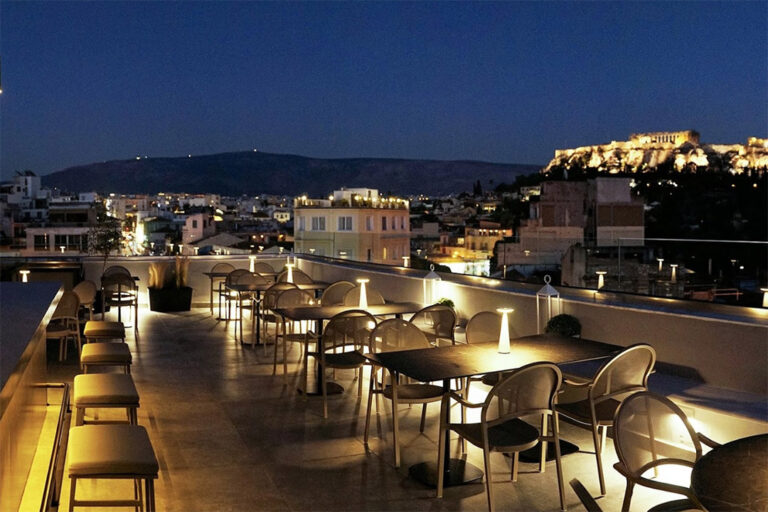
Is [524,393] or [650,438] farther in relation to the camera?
[524,393]

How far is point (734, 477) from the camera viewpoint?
2.27 metres

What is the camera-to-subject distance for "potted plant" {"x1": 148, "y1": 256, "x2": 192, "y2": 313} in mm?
10875

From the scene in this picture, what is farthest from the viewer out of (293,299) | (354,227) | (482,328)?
(354,227)

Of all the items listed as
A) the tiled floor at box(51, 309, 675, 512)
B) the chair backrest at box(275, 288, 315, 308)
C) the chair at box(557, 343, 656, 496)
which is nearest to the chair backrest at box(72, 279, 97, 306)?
the tiled floor at box(51, 309, 675, 512)

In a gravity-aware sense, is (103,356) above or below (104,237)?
below

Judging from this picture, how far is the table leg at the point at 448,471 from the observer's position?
390cm

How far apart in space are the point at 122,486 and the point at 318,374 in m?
2.49

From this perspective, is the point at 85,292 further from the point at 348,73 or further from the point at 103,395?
the point at 348,73

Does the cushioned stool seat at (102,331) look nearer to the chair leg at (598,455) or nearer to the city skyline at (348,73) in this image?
the city skyline at (348,73)

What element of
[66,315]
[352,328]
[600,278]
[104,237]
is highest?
[104,237]

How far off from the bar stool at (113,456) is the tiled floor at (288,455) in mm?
838

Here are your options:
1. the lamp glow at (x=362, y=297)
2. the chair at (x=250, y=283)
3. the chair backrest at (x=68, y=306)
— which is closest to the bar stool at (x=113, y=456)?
the lamp glow at (x=362, y=297)

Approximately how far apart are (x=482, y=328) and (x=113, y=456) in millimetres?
2820

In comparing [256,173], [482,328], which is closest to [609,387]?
[482,328]
